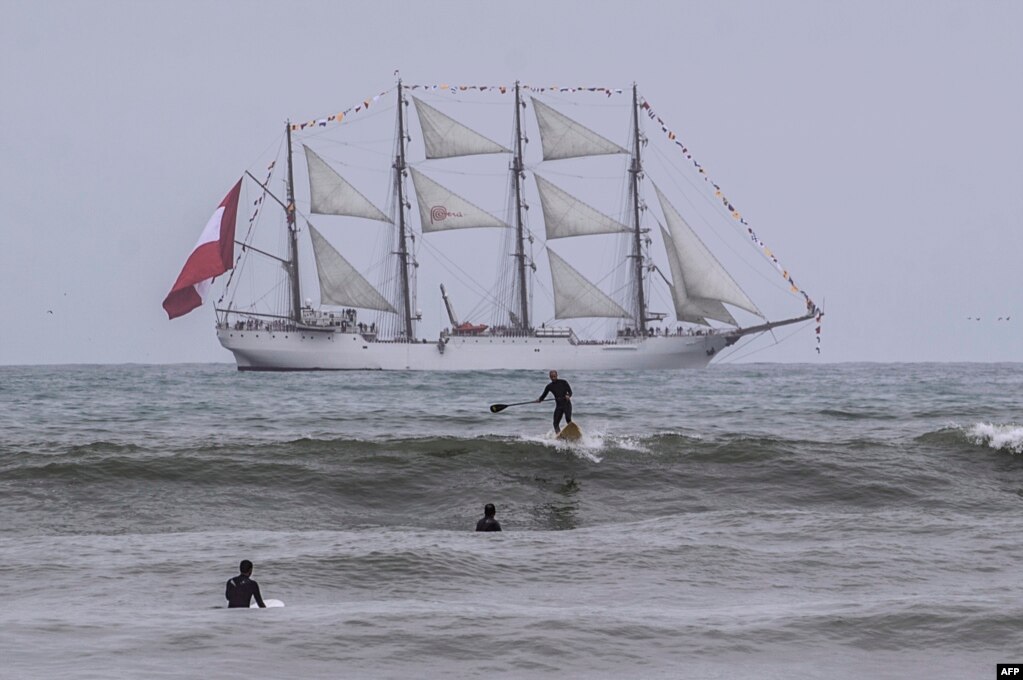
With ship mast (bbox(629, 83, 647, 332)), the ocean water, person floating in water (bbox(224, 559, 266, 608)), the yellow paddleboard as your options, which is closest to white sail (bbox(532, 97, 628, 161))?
ship mast (bbox(629, 83, 647, 332))

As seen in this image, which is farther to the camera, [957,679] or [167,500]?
[167,500]

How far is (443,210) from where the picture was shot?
343ft

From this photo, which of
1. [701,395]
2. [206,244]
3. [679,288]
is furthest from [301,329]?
[701,395]

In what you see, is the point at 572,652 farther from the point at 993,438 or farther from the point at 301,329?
the point at 301,329

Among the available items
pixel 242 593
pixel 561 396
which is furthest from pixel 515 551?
pixel 561 396

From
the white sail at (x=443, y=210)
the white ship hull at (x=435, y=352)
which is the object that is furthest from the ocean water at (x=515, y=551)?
the white sail at (x=443, y=210)

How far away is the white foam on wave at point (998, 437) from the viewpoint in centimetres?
2656

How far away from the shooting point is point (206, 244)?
90625 mm

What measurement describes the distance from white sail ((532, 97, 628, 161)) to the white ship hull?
17968mm

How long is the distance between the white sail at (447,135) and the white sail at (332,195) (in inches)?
359

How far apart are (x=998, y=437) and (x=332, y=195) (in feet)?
267

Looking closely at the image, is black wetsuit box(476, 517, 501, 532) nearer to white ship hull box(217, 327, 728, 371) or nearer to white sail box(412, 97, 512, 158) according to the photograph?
white ship hull box(217, 327, 728, 371)

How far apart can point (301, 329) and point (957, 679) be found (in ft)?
317

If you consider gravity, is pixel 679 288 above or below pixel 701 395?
above
